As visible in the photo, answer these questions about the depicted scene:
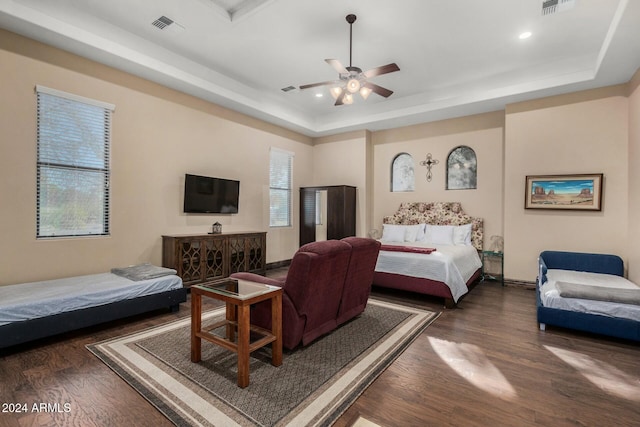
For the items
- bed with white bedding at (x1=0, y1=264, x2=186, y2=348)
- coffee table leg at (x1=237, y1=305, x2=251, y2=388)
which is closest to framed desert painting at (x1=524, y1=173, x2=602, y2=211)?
coffee table leg at (x1=237, y1=305, x2=251, y2=388)

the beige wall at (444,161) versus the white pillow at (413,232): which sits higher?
the beige wall at (444,161)

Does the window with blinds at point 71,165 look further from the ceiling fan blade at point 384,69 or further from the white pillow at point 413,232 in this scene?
the white pillow at point 413,232

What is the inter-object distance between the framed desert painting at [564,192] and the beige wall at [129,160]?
16.6 feet

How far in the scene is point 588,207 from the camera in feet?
16.0

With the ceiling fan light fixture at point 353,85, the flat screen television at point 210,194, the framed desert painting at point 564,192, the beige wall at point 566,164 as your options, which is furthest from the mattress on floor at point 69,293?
the framed desert painting at point 564,192

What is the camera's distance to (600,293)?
3244 mm

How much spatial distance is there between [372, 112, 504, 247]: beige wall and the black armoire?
A: 752mm

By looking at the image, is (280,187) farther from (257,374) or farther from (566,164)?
(566,164)

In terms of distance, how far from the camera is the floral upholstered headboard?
19.9 feet

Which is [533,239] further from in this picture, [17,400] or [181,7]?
[17,400]

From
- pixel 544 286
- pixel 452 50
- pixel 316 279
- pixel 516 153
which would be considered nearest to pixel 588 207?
pixel 516 153

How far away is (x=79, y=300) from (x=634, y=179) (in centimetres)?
718

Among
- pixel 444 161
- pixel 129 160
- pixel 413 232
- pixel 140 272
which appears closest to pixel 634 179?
pixel 444 161

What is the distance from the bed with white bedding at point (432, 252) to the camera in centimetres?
432
